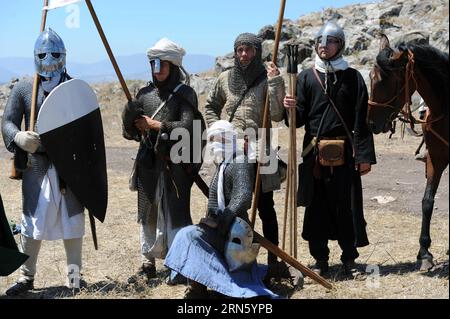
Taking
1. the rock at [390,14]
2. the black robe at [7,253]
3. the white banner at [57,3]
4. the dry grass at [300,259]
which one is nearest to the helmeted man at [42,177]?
the black robe at [7,253]

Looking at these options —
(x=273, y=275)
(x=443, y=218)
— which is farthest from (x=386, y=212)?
(x=273, y=275)

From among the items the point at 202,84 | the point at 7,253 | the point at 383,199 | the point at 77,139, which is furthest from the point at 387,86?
the point at 202,84

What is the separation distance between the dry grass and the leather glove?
1.14 metres

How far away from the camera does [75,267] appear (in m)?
4.78

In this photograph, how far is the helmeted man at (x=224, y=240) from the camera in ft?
13.4

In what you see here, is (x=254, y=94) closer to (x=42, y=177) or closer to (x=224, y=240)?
(x=224, y=240)

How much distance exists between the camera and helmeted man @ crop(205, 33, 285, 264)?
15.0 ft

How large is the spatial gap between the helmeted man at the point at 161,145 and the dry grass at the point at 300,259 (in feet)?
1.42

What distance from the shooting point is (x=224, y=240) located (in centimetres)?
419

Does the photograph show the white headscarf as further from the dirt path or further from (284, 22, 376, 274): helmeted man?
the dirt path

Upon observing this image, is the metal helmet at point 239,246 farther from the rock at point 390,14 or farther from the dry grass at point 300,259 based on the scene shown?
the rock at point 390,14

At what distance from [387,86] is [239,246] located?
1561 mm

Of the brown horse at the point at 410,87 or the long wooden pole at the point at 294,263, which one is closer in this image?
the brown horse at the point at 410,87

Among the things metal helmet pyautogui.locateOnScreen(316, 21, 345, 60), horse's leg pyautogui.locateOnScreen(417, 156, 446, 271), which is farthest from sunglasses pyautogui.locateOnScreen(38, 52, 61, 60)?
horse's leg pyautogui.locateOnScreen(417, 156, 446, 271)
